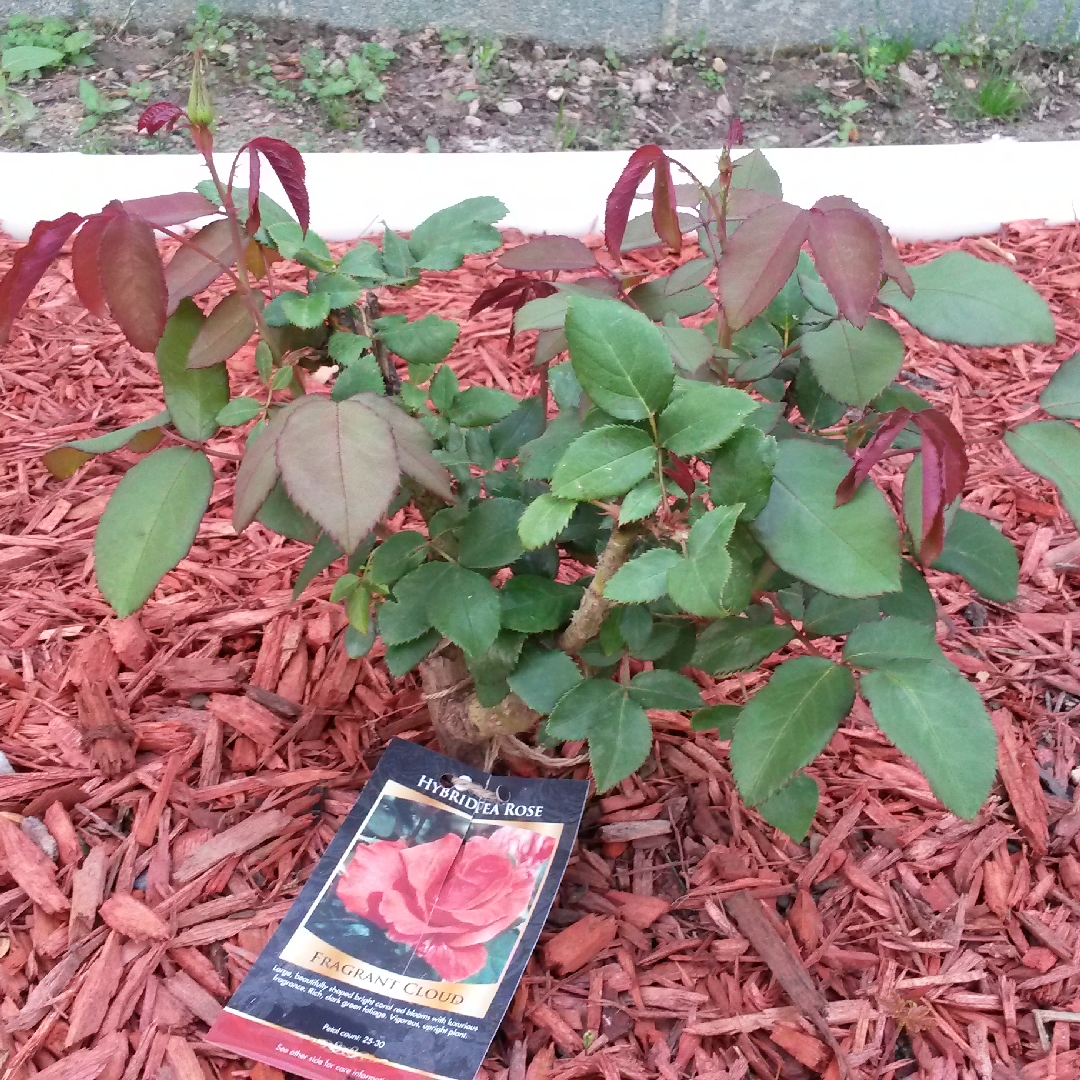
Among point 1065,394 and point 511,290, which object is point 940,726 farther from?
point 511,290

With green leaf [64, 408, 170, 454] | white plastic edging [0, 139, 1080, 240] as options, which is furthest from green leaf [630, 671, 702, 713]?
white plastic edging [0, 139, 1080, 240]

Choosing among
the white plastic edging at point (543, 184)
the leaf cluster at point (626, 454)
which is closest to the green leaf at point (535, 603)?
the leaf cluster at point (626, 454)

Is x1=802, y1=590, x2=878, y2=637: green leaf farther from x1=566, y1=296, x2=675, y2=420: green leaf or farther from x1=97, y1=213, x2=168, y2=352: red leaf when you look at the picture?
x1=97, y1=213, x2=168, y2=352: red leaf

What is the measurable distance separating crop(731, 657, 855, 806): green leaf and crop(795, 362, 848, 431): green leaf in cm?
22

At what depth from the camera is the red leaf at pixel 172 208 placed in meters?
0.71

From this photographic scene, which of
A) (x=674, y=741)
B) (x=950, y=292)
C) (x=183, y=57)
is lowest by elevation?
(x=674, y=741)

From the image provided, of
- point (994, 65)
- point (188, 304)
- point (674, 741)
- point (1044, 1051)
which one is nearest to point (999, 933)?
point (1044, 1051)

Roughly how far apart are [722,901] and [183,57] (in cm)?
250

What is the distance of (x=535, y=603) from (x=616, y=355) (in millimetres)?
310

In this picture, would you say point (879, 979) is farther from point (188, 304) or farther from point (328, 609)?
point (188, 304)

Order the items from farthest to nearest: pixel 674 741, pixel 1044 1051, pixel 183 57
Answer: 1. pixel 183 57
2. pixel 674 741
3. pixel 1044 1051

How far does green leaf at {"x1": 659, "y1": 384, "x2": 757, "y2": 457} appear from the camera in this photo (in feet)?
2.01

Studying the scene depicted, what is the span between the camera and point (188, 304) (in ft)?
2.55

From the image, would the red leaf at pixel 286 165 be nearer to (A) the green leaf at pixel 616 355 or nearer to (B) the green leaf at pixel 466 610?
(A) the green leaf at pixel 616 355
